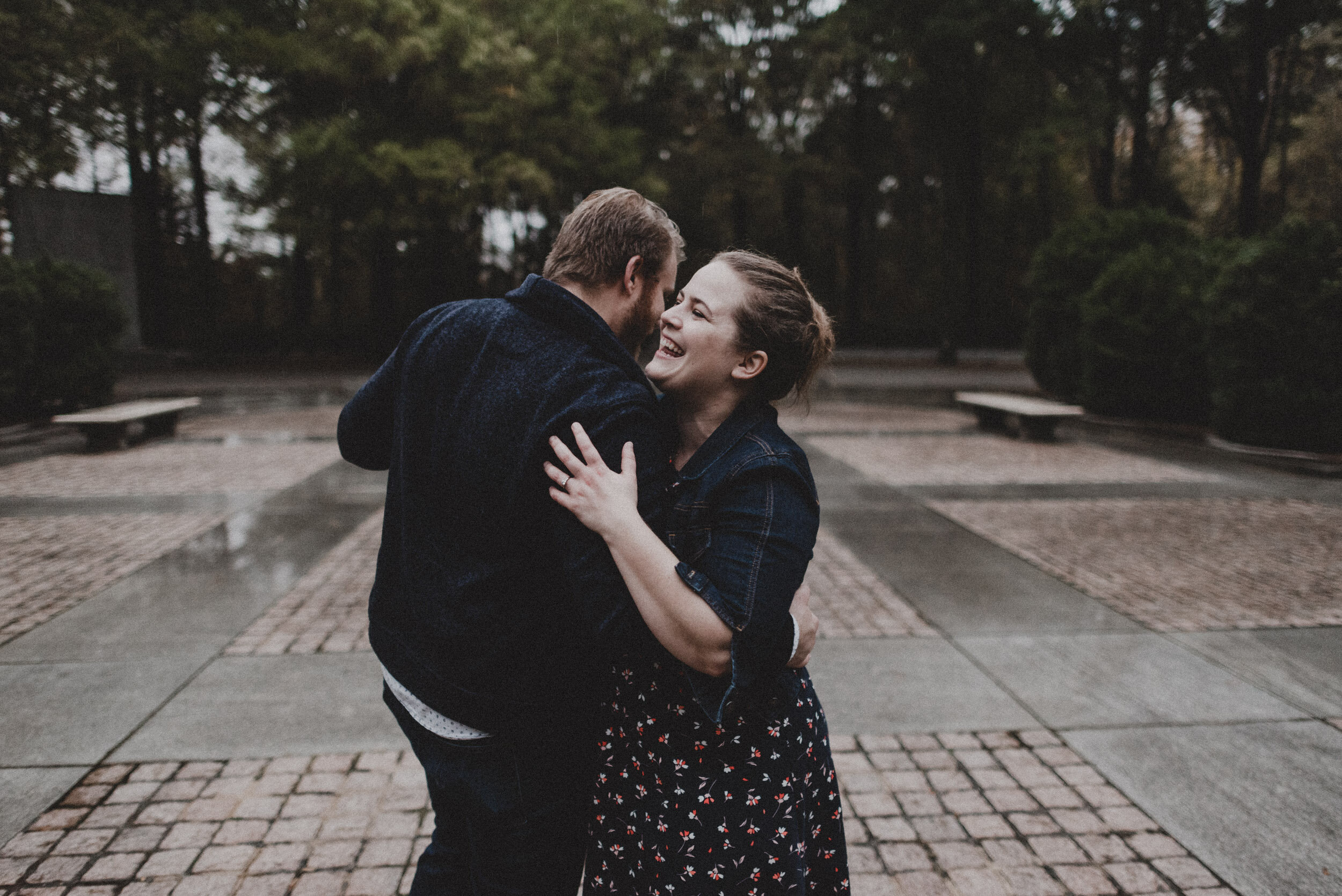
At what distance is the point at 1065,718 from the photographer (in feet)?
11.8

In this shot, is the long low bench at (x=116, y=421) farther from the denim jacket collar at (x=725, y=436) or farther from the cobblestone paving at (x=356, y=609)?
the denim jacket collar at (x=725, y=436)

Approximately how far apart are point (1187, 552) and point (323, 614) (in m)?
5.90

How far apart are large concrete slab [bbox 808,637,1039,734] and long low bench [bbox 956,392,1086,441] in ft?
24.4

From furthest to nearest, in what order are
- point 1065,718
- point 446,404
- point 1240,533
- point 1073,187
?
point 1073,187, point 1240,533, point 1065,718, point 446,404

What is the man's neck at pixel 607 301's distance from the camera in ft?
5.04

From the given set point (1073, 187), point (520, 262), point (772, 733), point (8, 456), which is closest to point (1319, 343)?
point (772, 733)

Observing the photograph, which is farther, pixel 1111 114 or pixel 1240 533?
pixel 1111 114

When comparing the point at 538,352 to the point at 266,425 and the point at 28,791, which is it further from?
the point at 266,425

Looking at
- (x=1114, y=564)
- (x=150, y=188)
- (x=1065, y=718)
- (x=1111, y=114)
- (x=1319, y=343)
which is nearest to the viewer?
(x=1065, y=718)

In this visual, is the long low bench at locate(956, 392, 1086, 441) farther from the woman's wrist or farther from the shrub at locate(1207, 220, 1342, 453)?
the woman's wrist

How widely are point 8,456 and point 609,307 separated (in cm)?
1067

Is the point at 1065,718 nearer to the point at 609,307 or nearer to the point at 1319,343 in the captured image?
the point at 609,307

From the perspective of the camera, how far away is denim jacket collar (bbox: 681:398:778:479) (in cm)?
150

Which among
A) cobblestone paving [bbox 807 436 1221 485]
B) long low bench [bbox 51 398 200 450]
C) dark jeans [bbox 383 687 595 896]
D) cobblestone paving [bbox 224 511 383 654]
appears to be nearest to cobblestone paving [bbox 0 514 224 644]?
cobblestone paving [bbox 224 511 383 654]
